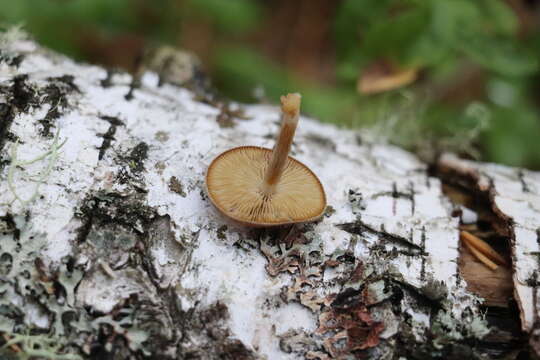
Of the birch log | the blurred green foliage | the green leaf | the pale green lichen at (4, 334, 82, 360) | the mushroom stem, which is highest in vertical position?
the green leaf

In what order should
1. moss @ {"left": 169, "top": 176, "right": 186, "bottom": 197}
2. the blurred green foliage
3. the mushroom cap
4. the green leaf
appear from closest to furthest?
the mushroom cap
moss @ {"left": 169, "top": 176, "right": 186, "bottom": 197}
the blurred green foliage
the green leaf

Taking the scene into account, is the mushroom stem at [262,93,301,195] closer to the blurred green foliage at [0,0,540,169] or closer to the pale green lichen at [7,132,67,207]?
the pale green lichen at [7,132,67,207]

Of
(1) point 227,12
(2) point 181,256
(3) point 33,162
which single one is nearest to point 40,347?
(2) point 181,256

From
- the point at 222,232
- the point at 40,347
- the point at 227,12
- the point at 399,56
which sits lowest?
the point at 40,347

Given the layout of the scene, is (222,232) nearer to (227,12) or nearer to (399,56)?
(399,56)

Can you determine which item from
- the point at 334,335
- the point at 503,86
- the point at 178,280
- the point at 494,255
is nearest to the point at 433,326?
the point at 334,335

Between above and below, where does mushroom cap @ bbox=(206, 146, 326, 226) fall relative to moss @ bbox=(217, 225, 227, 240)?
above

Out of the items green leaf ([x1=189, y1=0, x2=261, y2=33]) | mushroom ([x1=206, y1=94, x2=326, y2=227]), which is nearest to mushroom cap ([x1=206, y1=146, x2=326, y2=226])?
mushroom ([x1=206, y1=94, x2=326, y2=227])
